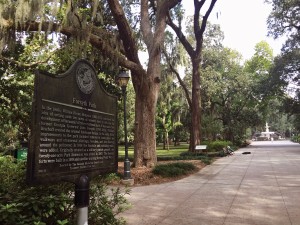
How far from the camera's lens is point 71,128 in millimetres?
3314

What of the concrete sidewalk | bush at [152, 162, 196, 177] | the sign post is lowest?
the concrete sidewalk

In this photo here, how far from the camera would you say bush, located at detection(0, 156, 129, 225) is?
135 inches

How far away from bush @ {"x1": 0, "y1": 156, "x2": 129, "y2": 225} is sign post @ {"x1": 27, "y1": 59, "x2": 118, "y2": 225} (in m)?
0.57

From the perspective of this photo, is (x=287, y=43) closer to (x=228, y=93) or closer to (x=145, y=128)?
(x=228, y=93)

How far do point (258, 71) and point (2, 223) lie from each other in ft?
170

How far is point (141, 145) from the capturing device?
13.7m

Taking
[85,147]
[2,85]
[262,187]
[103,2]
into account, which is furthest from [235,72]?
[85,147]

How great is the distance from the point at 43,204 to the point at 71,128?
1.07 metres

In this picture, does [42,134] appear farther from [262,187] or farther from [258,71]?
[258,71]

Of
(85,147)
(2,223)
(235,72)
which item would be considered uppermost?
(235,72)

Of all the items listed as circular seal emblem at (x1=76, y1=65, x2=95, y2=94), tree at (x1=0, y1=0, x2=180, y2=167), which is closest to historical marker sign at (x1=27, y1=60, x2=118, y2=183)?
circular seal emblem at (x1=76, y1=65, x2=95, y2=94)

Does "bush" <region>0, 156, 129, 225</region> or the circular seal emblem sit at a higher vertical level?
the circular seal emblem

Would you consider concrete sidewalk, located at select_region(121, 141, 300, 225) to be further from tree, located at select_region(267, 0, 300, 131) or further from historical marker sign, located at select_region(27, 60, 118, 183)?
tree, located at select_region(267, 0, 300, 131)

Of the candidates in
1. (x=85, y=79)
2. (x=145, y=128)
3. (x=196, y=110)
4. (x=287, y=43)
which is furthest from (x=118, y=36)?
(x=287, y=43)
